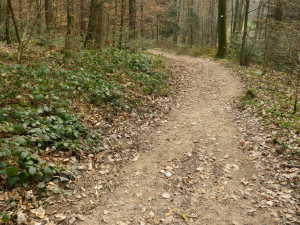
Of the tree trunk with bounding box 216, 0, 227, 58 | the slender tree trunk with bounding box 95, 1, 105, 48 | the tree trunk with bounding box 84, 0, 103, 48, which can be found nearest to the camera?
the tree trunk with bounding box 84, 0, 103, 48

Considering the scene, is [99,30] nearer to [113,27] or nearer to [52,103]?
[113,27]

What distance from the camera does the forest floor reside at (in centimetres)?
398

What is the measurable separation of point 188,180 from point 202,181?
0.89ft

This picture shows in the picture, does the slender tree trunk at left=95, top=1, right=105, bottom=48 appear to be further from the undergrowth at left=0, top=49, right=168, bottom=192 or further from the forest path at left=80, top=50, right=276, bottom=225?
the forest path at left=80, top=50, right=276, bottom=225

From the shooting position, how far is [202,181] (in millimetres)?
4918

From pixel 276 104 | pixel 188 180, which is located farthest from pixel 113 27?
pixel 188 180

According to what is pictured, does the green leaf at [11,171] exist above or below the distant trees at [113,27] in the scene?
below

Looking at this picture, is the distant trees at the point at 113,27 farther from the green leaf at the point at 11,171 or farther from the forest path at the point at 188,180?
the forest path at the point at 188,180

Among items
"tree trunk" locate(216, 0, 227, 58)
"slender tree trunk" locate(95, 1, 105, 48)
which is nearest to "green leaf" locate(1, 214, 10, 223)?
"slender tree trunk" locate(95, 1, 105, 48)

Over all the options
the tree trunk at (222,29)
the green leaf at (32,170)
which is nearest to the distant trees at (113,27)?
the tree trunk at (222,29)

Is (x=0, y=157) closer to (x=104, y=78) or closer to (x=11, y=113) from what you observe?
(x=11, y=113)

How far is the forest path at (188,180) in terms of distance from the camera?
398 centimetres

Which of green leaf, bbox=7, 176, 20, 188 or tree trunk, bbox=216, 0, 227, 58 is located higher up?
tree trunk, bbox=216, 0, 227, 58

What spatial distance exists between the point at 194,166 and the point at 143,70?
7024 millimetres
